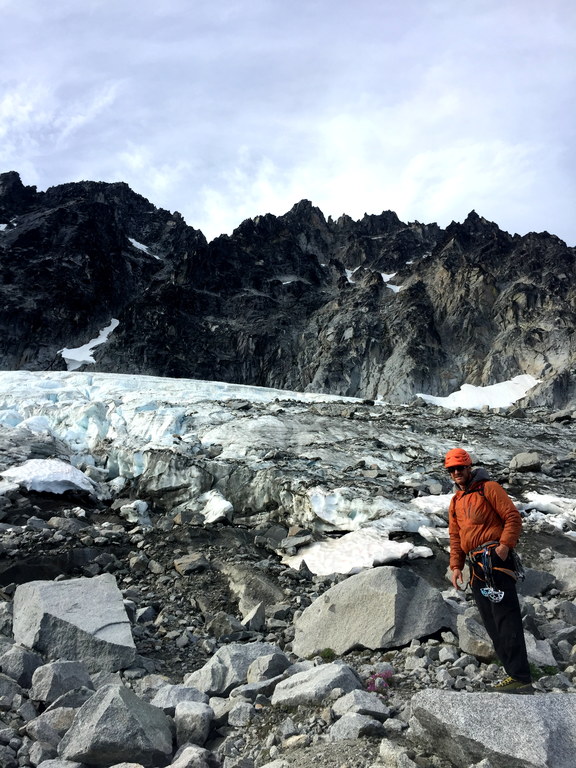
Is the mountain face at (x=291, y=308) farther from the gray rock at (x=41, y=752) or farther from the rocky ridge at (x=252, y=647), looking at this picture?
the gray rock at (x=41, y=752)

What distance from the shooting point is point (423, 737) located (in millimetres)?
3650

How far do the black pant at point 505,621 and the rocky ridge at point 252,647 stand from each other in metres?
0.26

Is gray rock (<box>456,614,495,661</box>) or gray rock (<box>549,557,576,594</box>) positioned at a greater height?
gray rock (<box>456,614,495,661</box>)

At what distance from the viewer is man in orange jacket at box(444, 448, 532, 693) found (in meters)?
4.77

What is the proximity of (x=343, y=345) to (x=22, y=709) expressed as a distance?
71922mm

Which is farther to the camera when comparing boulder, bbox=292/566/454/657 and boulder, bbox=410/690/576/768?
boulder, bbox=292/566/454/657

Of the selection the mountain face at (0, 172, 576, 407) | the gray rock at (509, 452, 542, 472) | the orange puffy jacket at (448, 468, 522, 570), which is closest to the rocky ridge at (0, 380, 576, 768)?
the orange puffy jacket at (448, 468, 522, 570)

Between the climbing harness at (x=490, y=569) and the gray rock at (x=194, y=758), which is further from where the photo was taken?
the climbing harness at (x=490, y=569)

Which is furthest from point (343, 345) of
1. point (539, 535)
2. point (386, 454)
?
point (539, 535)

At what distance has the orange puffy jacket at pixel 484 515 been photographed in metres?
5.10

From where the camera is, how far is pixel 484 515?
207 inches

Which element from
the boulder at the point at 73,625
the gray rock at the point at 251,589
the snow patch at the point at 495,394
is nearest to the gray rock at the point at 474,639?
the gray rock at the point at 251,589

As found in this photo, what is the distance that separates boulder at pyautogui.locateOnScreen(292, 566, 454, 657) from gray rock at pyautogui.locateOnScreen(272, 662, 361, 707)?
1173 mm

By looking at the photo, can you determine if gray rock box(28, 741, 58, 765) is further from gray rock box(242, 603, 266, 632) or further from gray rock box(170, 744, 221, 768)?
gray rock box(242, 603, 266, 632)
